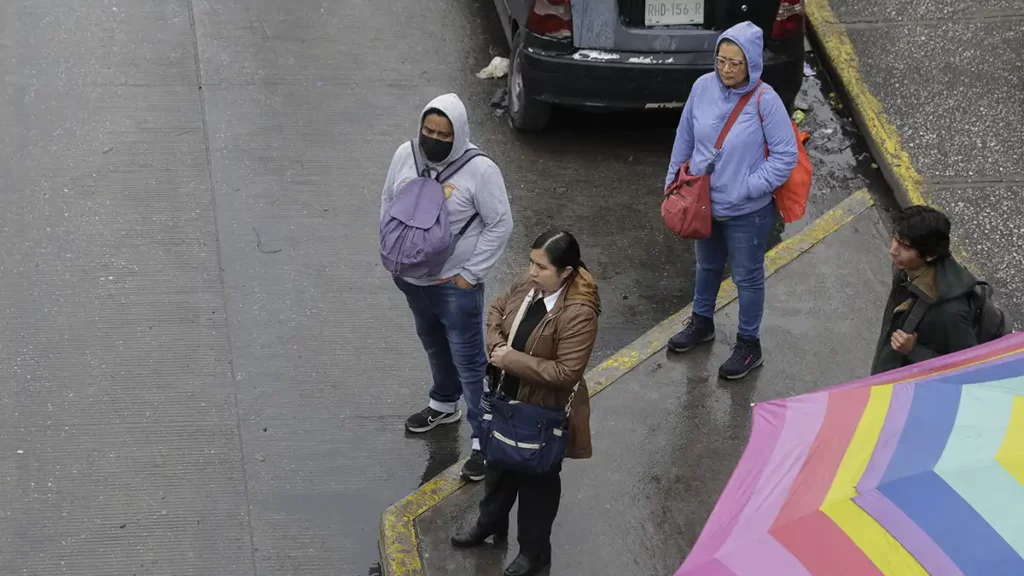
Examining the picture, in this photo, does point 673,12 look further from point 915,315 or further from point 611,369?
point 915,315

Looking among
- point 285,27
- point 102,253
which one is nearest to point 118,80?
point 285,27

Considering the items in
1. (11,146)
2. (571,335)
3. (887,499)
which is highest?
(887,499)

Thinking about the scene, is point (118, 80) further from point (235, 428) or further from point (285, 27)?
point (235, 428)

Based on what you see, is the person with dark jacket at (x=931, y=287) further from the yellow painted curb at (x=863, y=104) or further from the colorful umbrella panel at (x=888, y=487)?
the yellow painted curb at (x=863, y=104)

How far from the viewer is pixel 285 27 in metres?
9.05

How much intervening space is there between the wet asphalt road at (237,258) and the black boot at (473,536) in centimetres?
45

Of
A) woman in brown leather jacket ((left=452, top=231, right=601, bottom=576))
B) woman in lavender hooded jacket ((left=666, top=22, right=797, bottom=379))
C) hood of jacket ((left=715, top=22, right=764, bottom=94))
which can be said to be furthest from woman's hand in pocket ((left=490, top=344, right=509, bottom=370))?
hood of jacket ((left=715, top=22, right=764, bottom=94))

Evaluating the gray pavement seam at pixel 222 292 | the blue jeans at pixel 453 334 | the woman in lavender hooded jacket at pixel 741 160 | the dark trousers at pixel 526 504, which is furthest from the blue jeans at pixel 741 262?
the gray pavement seam at pixel 222 292

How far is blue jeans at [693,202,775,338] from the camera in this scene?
5.66 m

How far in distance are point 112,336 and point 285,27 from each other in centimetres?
362

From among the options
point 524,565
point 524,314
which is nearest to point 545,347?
point 524,314

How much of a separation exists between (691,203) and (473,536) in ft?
5.98

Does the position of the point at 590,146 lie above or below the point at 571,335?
below

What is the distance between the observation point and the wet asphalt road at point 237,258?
5.33 m
